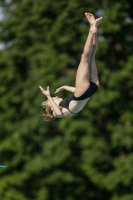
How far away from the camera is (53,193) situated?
21.5 m

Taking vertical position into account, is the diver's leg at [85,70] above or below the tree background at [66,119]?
below

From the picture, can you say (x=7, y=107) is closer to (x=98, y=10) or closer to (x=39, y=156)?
(x=39, y=156)

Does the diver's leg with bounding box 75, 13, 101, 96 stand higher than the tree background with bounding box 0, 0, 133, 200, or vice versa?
the tree background with bounding box 0, 0, 133, 200

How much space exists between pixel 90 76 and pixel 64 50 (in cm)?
1148

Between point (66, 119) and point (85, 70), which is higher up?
point (66, 119)

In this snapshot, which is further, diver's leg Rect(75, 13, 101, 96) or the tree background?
the tree background

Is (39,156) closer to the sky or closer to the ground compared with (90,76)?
closer to the sky

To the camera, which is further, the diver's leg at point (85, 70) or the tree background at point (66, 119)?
the tree background at point (66, 119)

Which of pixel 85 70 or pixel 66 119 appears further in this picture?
pixel 66 119

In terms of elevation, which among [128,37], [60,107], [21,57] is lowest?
[60,107]

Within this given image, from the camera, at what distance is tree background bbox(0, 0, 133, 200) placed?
2066 centimetres

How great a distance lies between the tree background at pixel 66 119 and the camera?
20656mm

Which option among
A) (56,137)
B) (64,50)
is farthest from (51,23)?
(56,137)

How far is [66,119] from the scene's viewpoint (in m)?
20.9
